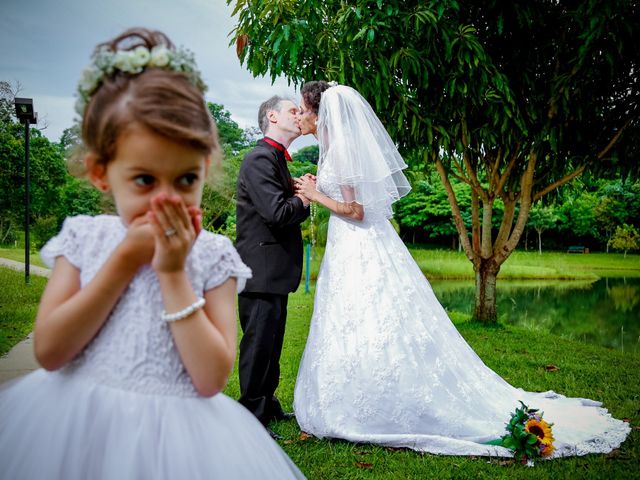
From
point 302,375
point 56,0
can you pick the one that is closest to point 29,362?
point 302,375

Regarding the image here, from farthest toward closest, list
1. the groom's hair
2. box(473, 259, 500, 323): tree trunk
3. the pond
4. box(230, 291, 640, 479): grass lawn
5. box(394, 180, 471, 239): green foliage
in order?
box(394, 180, 471, 239): green foliage → the pond → box(473, 259, 500, 323): tree trunk → the groom's hair → box(230, 291, 640, 479): grass lawn

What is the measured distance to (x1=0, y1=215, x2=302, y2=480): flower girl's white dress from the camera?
A: 0.96 m

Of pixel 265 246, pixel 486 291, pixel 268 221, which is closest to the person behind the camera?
pixel 268 221

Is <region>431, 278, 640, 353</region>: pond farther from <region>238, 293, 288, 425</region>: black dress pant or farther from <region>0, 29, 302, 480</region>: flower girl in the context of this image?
<region>0, 29, 302, 480</region>: flower girl

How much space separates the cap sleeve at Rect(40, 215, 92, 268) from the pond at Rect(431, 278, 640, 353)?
7.25 m

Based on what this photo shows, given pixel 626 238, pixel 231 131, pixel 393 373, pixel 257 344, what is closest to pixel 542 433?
pixel 393 373

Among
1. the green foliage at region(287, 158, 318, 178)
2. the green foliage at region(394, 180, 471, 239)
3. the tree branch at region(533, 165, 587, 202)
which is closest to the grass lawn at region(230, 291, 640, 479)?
the tree branch at region(533, 165, 587, 202)

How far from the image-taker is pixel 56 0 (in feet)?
9.77

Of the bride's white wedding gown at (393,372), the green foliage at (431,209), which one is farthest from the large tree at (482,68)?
the green foliage at (431,209)

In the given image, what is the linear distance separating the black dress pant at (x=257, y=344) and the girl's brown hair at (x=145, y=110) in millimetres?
2210

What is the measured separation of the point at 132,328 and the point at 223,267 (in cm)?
22

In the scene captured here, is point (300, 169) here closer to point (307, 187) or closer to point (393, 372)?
point (307, 187)

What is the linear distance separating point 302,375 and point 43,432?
248 centimetres

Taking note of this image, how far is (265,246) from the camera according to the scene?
3236mm
